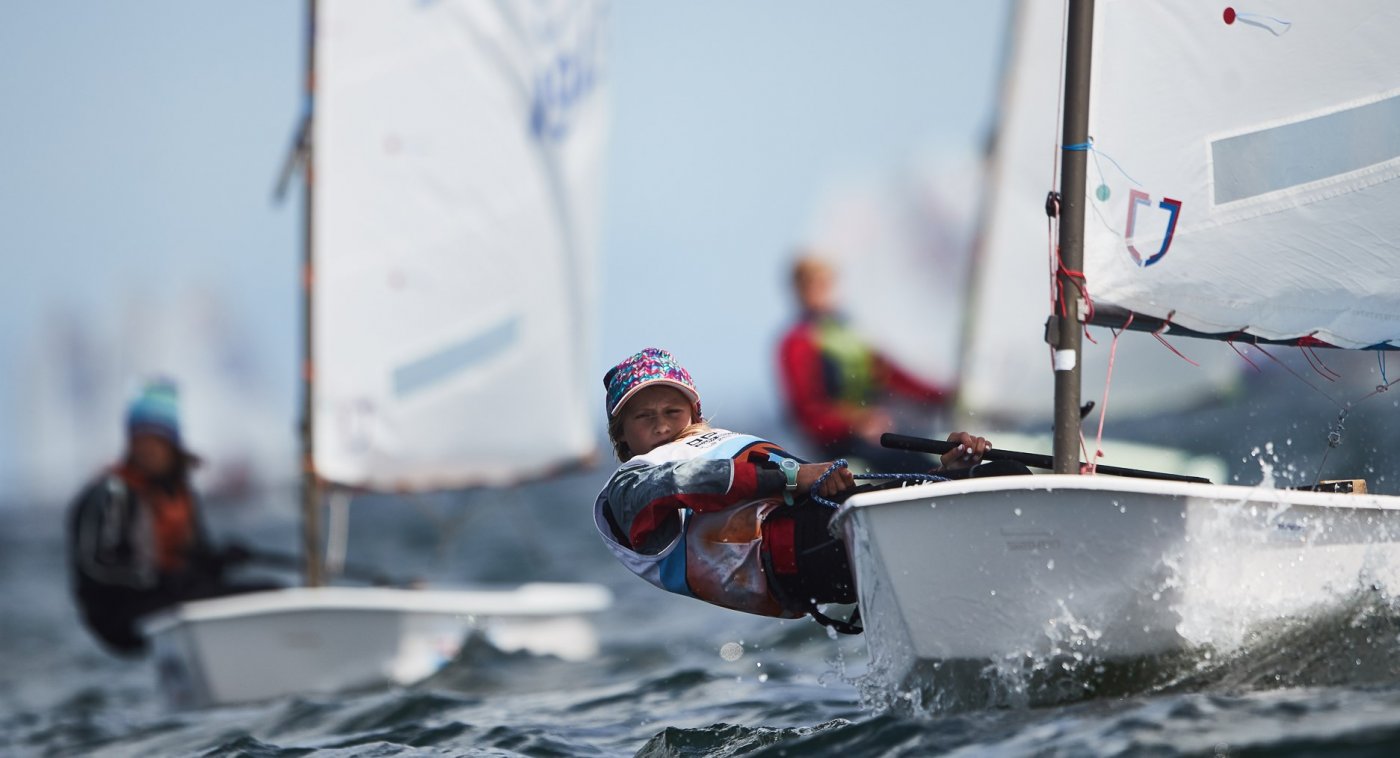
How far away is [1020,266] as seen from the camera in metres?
8.32

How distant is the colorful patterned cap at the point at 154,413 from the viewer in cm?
734

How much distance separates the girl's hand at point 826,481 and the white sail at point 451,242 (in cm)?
450

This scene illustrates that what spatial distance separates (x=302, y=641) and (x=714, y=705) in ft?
7.73

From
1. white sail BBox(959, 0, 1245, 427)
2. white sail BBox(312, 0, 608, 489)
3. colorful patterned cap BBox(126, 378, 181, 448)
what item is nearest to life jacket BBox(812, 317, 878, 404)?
white sail BBox(959, 0, 1245, 427)

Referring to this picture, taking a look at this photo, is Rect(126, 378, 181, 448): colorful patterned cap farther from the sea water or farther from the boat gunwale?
the boat gunwale

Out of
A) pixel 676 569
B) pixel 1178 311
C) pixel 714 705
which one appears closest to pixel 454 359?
pixel 714 705

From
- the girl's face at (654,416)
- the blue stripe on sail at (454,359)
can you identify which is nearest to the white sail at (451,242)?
the blue stripe on sail at (454,359)

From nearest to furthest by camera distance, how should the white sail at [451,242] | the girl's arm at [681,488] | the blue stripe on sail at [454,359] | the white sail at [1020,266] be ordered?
the girl's arm at [681,488] < the white sail at [451,242] < the blue stripe on sail at [454,359] < the white sail at [1020,266]

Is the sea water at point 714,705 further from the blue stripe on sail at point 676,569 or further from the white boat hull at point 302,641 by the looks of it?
the blue stripe on sail at point 676,569

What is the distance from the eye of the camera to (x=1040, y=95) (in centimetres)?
817

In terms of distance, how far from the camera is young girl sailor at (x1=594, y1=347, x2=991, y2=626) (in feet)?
11.5

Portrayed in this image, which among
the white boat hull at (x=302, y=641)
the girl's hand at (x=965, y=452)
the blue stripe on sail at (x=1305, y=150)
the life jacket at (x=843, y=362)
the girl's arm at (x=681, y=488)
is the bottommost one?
the white boat hull at (x=302, y=641)

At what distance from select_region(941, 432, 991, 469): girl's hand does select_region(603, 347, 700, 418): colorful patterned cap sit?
2.10ft

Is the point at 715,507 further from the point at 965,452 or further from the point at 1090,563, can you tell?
the point at 1090,563
